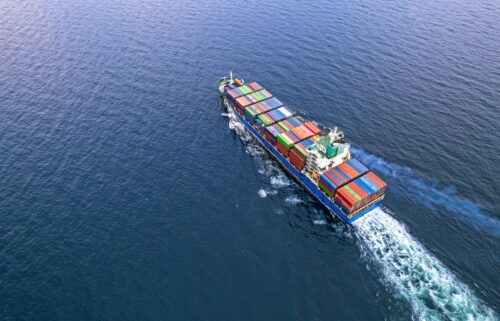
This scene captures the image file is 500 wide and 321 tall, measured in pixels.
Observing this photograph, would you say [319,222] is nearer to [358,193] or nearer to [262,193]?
[358,193]

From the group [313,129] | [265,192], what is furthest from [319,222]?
[313,129]

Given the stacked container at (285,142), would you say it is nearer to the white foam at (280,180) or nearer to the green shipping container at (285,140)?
the green shipping container at (285,140)

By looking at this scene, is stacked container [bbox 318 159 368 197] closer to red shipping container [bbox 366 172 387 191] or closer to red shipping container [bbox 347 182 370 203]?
red shipping container [bbox 347 182 370 203]

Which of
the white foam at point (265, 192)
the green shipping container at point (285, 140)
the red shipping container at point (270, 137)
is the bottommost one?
the white foam at point (265, 192)

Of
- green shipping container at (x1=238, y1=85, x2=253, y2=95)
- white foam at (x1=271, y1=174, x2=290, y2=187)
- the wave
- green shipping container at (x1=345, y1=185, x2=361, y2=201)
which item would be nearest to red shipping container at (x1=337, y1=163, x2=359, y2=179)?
green shipping container at (x1=345, y1=185, x2=361, y2=201)

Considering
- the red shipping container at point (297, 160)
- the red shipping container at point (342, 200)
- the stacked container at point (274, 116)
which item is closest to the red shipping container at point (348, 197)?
the red shipping container at point (342, 200)

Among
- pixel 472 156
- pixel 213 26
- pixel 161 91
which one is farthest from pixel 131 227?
pixel 213 26
